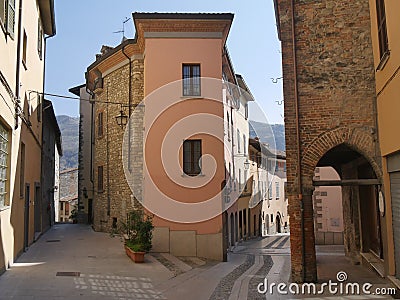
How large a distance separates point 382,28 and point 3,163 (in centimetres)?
870

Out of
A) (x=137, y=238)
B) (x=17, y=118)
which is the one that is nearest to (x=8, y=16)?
(x=17, y=118)

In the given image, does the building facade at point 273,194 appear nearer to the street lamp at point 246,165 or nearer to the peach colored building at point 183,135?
the street lamp at point 246,165

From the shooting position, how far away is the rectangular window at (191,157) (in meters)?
14.6

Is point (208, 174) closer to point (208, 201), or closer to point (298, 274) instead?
point (208, 201)

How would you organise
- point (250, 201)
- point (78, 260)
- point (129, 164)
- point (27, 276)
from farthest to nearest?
1. point (250, 201)
2. point (129, 164)
3. point (78, 260)
4. point (27, 276)

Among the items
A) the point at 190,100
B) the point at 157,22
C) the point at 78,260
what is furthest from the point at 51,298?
the point at 157,22

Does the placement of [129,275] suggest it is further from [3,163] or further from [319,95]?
[319,95]

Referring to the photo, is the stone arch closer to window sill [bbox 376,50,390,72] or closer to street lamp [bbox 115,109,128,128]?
window sill [bbox 376,50,390,72]

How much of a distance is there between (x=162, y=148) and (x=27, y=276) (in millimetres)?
6920

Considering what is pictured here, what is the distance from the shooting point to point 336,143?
9008mm

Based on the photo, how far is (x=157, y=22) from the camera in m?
14.6

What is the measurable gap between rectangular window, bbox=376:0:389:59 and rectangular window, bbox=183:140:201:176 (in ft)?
25.2

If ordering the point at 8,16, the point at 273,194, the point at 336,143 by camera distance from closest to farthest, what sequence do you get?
the point at 8,16, the point at 336,143, the point at 273,194

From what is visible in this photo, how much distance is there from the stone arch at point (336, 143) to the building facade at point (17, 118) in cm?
661
